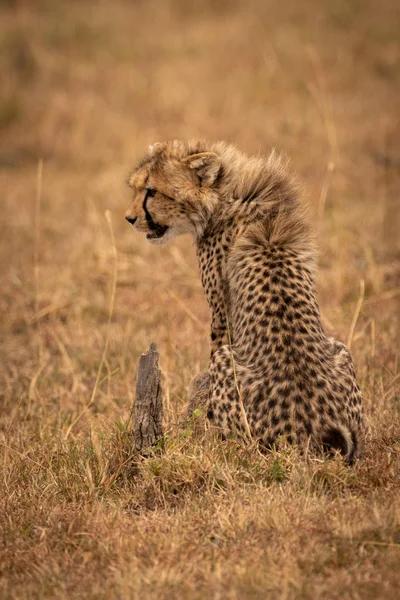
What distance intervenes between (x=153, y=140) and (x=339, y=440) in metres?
7.57

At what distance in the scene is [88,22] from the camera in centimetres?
1423

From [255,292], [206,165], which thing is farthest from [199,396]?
[206,165]

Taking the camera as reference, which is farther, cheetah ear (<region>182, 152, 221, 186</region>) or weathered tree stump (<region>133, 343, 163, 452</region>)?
cheetah ear (<region>182, 152, 221, 186</region>)

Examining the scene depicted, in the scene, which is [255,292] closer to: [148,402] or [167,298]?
[148,402]

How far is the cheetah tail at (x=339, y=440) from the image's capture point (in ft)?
10.6

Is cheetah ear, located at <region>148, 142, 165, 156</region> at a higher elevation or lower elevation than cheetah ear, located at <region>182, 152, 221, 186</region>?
higher

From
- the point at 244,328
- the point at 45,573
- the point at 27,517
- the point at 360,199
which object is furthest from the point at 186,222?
the point at 360,199

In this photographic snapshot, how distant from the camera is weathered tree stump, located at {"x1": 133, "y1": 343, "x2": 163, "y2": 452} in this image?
137 inches

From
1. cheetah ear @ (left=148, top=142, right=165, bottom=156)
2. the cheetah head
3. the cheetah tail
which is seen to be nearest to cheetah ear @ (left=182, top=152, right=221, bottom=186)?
the cheetah head

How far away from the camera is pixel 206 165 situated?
13.0 feet

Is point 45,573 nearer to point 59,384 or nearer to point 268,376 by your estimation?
point 268,376

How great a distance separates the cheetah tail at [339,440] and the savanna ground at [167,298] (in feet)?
0.28

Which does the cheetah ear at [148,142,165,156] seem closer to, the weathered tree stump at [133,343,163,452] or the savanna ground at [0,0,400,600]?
the savanna ground at [0,0,400,600]

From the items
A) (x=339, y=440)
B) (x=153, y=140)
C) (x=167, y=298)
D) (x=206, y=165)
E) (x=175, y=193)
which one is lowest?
(x=339, y=440)
